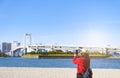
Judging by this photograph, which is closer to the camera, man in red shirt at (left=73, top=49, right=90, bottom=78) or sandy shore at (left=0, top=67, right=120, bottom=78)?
man in red shirt at (left=73, top=49, right=90, bottom=78)

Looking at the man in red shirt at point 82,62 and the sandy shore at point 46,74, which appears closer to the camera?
the man in red shirt at point 82,62

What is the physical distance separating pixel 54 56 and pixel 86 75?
92.3 m

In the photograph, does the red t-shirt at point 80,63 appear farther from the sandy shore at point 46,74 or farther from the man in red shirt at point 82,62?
the sandy shore at point 46,74

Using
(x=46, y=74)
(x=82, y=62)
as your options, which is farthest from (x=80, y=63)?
(x=46, y=74)

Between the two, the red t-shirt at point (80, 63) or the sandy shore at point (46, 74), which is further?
the sandy shore at point (46, 74)

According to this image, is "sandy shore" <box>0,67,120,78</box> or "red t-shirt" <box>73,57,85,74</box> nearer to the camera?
"red t-shirt" <box>73,57,85,74</box>

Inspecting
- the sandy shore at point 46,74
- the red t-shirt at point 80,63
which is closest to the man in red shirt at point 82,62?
the red t-shirt at point 80,63

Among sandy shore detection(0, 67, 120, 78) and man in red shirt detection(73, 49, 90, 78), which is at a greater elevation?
man in red shirt detection(73, 49, 90, 78)

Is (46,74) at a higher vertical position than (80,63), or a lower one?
lower

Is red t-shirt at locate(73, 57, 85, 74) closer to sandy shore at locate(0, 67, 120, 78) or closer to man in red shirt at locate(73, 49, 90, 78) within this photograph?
man in red shirt at locate(73, 49, 90, 78)

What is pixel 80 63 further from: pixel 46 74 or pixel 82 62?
pixel 46 74

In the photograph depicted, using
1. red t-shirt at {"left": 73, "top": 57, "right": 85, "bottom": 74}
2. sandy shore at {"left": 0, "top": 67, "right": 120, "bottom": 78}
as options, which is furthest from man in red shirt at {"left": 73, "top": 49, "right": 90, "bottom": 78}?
sandy shore at {"left": 0, "top": 67, "right": 120, "bottom": 78}

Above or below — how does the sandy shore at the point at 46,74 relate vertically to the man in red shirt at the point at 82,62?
below

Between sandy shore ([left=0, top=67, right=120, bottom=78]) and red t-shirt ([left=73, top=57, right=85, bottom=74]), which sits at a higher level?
red t-shirt ([left=73, top=57, right=85, bottom=74])
